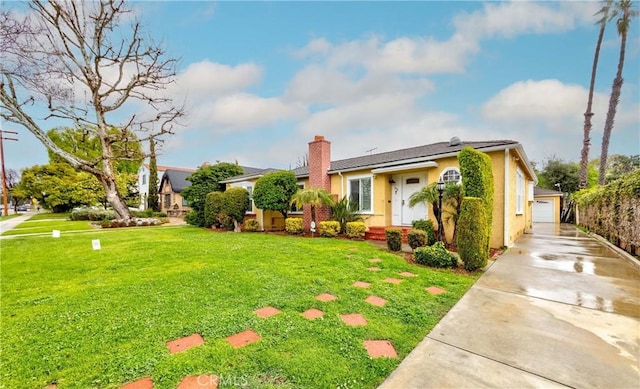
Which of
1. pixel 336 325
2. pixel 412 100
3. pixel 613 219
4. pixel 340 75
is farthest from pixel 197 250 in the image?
pixel 613 219

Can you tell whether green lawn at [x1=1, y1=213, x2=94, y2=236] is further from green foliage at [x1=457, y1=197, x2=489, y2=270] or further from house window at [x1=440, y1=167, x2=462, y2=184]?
house window at [x1=440, y1=167, x2=462, y2=184]

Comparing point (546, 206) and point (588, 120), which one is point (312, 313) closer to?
point (546, 206)

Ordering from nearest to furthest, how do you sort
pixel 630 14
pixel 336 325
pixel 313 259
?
pixel 336 325 < pixel 313 259 < pixel 630 14

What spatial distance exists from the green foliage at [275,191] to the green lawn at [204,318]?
5661 millimetres

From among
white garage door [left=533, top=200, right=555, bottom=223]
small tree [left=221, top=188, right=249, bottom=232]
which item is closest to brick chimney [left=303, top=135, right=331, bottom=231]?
small tree [left=221, top=188, right=249, bottom=232]

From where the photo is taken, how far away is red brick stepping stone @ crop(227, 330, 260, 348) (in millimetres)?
2683

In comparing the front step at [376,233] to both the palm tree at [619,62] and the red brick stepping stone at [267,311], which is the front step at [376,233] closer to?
→ the red brick stepping stone at [267,311]

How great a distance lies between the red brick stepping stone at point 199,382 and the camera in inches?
81.5

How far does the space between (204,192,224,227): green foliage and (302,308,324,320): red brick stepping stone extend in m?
11.6

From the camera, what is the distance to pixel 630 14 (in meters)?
17.4

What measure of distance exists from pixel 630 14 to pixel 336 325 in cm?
2856

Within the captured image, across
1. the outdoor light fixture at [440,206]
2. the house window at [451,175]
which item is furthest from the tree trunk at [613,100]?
the outdoor light fixture at [440,206]

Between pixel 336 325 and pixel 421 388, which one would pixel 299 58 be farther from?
pixel 421 388

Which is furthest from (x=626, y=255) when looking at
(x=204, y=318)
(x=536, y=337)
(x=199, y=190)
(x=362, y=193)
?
(x=199, y=190)
